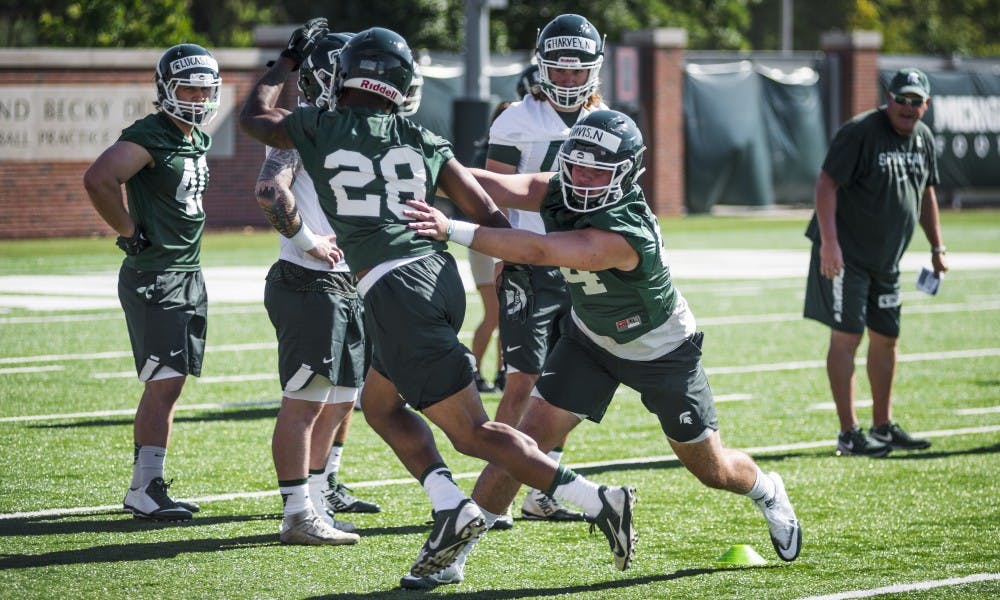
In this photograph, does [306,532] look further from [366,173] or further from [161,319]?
[366,173]

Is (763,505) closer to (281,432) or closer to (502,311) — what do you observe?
(502,311)

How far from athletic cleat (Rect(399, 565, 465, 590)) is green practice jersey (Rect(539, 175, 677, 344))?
1011mm

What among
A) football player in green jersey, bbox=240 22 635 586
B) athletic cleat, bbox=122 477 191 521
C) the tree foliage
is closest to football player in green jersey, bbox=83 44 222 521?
athletic cleat, bbox=122 477 191 521

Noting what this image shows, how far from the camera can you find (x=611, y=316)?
5.38m

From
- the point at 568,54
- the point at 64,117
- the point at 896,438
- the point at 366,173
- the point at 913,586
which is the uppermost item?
the point at 568,54

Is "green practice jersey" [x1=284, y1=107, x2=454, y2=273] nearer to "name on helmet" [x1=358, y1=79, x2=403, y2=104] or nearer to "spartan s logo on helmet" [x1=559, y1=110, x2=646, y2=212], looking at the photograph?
"name on helmet" [x1=358, y1=79, x2=403, y2=104]

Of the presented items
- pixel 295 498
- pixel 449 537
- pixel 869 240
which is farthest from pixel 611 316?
pixel 869 240

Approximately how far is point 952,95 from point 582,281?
24808 millimetres

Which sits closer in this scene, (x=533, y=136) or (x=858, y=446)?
(x=533, y=136)

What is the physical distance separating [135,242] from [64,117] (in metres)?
15.4

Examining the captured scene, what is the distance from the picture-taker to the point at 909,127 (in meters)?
7.92

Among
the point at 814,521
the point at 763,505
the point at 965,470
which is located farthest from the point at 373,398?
the point at 965,470

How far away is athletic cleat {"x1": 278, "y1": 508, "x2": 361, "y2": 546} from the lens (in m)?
5.84

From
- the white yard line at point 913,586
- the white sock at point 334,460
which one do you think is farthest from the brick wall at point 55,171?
the white yard line at point 913,586
